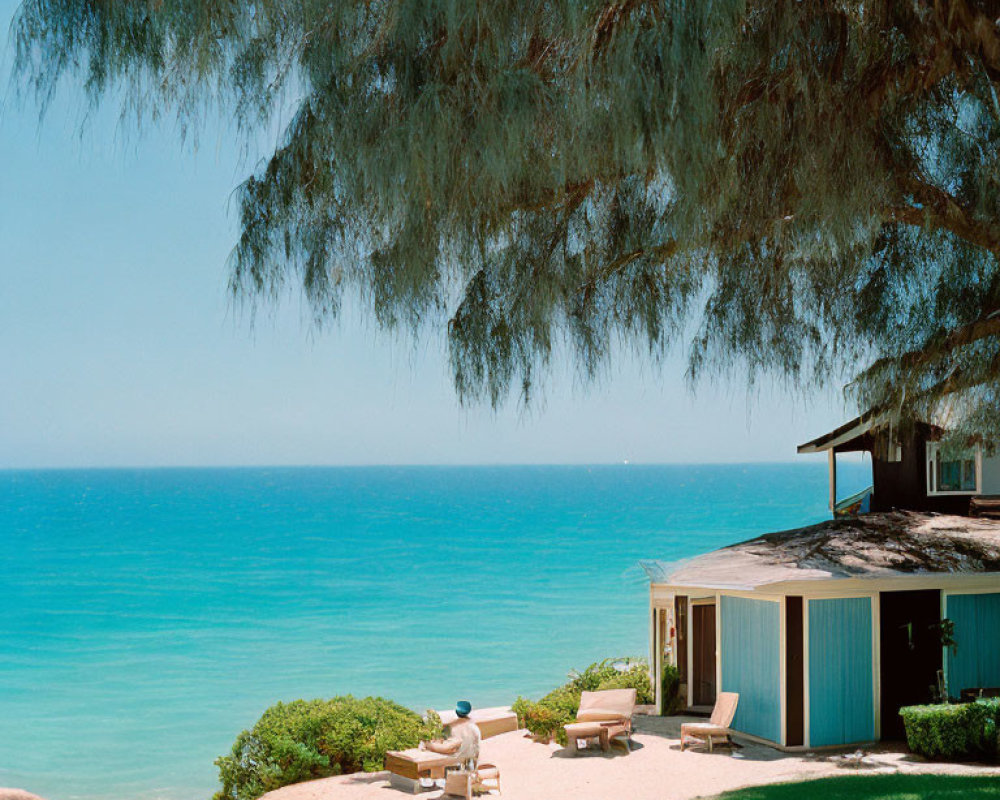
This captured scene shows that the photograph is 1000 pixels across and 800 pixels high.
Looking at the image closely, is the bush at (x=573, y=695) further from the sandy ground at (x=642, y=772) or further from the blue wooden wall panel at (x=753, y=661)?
the blue wooden wall panel at (x=753, y=661)

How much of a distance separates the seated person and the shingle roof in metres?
3.56

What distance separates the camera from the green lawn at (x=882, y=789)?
9727 mm

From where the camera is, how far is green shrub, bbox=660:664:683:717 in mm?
16406

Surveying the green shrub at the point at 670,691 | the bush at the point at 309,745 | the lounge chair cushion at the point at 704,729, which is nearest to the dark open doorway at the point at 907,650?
the lounge chair cushion at the point at 704,729

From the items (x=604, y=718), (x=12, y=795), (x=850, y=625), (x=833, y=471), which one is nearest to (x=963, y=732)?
(x=850, y=625)

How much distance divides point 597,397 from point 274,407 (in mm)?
75753

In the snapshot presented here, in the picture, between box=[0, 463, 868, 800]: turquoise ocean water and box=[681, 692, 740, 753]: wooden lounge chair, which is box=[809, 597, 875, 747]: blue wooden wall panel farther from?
box=[0, 463, 868, 800]: turquoise ocean water

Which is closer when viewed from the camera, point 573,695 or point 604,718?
point 604,718

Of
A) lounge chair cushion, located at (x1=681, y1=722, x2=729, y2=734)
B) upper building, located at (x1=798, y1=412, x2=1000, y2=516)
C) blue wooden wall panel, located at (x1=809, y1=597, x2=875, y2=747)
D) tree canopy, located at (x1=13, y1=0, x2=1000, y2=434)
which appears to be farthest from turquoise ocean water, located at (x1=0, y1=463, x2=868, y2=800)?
tree canopy, located at (x1=13, y1=0, x2=1000, y2=434)

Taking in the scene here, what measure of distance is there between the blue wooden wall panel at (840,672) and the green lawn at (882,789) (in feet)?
8.05

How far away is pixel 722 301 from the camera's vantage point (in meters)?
8.24

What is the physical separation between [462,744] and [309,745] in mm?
2329

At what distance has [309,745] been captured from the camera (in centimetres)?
1359

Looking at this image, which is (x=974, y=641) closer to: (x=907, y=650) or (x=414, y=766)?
(x=907, y=650)
